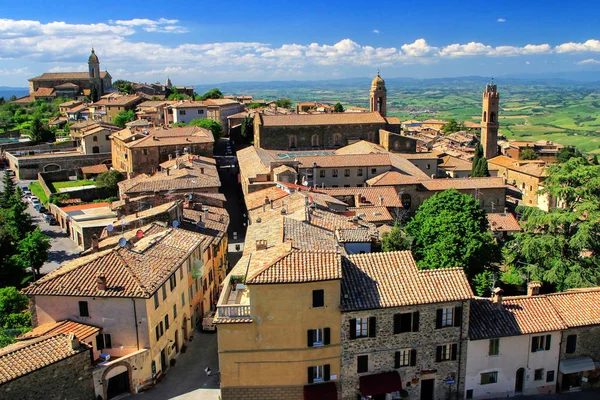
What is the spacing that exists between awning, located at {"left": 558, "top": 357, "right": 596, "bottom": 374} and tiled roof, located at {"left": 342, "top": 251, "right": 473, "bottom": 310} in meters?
6.25

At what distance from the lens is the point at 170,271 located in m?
27.1

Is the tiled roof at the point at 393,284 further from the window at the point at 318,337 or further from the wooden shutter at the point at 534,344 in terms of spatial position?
the wooden shutter at the point at 534,344

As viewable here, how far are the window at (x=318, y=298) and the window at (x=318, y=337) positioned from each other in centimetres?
111

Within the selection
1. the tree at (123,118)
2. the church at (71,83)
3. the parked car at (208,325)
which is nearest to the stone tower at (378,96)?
the tree at (123,118)

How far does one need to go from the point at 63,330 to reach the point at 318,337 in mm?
10708

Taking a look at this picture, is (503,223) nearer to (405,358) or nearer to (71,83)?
(405,358)

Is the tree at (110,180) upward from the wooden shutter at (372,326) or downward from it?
downward

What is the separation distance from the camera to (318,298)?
897 inches

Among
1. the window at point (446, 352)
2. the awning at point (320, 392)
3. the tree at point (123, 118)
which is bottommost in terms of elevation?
the awning at point (320, 392)

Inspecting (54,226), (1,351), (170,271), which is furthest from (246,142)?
(1,351)

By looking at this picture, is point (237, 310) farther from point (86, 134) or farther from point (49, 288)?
point (86, 134)

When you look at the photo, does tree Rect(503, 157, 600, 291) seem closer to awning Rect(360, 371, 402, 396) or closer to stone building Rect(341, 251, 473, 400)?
stone building Rect(341, 251, 473, 400)

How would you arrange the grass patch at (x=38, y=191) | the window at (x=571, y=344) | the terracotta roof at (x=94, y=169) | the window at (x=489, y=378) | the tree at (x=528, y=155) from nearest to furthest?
the window at (x=489, y=378) < the window at (x=571, y=344) < the grass patch at (x=38, y=191) < the terracotta roof at (x=94, y=169) < the tree at (x=528, y=155)

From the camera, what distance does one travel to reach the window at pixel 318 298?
22.7 m
